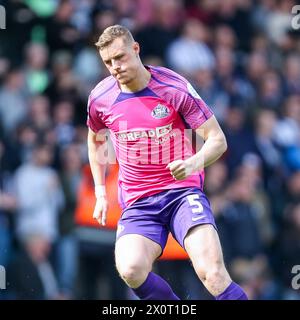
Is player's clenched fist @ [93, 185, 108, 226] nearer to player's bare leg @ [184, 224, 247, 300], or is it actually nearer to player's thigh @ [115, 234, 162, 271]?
player's thigh @ [115, 234, 162, 271]

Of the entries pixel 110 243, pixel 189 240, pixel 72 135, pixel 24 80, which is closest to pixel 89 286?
pixel 110 243

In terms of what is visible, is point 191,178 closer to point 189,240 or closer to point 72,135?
point 189,240

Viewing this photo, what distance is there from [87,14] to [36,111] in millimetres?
2161

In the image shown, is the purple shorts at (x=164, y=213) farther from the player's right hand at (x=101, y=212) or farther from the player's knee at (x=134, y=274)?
the player's knee at (x=134, y=274)

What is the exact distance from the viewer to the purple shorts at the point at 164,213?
915cm

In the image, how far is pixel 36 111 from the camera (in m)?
14.5

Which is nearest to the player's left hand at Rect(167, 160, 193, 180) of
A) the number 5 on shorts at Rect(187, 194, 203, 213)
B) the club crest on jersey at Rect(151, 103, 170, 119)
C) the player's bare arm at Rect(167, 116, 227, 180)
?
the player's bare arm at Rect(167, 116, 227, 180)

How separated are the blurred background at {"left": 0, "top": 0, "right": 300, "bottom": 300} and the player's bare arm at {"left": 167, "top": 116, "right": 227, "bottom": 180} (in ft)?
13.9

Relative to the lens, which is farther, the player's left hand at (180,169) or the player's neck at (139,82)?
the player's neck at (139,82)

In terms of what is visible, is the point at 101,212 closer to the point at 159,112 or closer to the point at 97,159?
the point at 97,159

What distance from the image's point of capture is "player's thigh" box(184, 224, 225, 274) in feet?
28.9

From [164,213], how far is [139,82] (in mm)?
1106

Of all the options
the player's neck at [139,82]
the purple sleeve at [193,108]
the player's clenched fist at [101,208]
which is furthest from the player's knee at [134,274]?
the player's neck at [139,82]

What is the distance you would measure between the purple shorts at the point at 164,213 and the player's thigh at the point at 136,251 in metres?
0.05
